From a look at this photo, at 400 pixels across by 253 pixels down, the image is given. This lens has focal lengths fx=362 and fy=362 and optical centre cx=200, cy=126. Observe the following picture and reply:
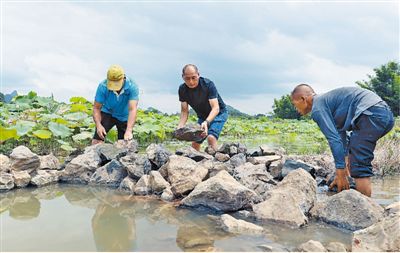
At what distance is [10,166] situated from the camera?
12.6 ft

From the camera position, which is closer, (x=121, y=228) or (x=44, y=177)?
(x=121, y=228)

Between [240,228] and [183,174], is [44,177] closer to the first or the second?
[183,174]

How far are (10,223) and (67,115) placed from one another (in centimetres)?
451

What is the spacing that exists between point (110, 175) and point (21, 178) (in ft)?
2.94

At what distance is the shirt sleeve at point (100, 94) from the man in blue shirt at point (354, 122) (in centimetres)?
258

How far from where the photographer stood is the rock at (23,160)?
3.87 meters

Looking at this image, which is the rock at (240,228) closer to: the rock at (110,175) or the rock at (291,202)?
the rock at (291,202)

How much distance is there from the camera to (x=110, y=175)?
4.01 meters

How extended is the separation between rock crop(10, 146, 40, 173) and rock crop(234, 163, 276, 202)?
221cm

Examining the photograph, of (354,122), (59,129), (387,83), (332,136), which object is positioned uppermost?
(387,83)

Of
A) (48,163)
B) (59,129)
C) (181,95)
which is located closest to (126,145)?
(48,163)

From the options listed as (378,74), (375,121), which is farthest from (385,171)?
(378,74)

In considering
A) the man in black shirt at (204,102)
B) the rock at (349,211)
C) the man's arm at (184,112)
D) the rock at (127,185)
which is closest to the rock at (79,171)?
the rock at (127,185)

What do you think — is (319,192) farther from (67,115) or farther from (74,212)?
(67,115)
